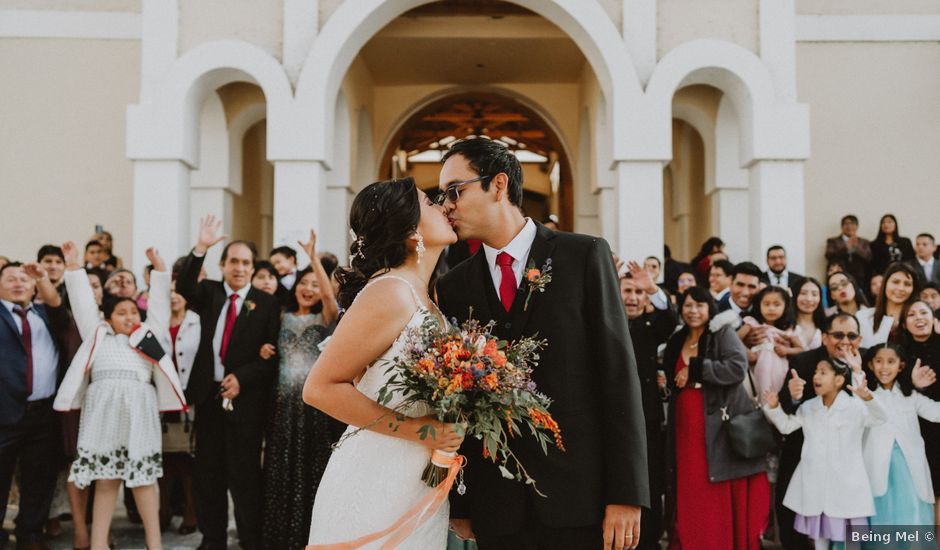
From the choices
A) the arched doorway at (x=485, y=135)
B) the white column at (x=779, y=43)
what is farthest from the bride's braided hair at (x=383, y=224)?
the arched doorway at (x=485, y=135)

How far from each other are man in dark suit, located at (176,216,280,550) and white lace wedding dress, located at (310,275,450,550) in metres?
2.93

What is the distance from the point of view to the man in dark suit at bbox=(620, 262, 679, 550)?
556 cm

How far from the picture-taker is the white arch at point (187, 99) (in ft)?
30.2

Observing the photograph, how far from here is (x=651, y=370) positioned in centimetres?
569

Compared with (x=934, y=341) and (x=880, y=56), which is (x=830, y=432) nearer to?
(x=934, y=341)

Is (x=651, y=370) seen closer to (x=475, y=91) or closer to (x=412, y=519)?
(x=412, y=519)

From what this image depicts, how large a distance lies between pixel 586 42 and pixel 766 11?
2116 millimetres

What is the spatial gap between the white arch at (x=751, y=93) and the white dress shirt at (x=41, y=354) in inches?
261

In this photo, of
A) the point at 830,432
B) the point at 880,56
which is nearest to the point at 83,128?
the point at 830,432

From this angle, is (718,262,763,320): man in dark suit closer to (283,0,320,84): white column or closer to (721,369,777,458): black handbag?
(721,369,777,458): black handbag

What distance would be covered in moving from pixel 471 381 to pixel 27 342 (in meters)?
4.65

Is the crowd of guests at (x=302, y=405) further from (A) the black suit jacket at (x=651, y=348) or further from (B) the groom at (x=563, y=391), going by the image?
(B) the groom at (x=563, y=391)

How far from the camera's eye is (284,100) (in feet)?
30.5

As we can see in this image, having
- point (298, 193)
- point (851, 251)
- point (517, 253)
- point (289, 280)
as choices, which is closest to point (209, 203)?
point (298, 193)
